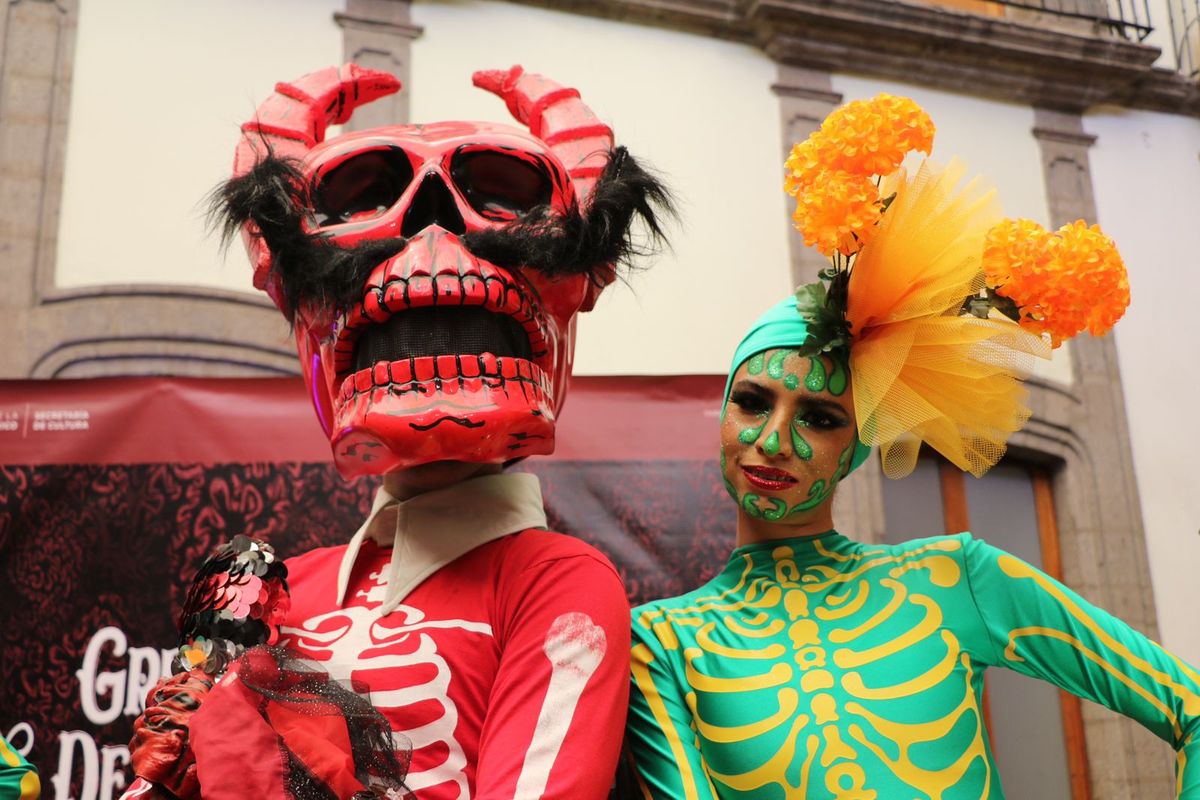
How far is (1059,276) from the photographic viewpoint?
1839 mm

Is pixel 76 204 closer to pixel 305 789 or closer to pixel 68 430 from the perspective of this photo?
pixel 68 430

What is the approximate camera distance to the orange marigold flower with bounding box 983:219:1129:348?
1.84 meters

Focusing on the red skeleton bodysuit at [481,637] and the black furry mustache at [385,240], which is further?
the black furry mustache at [385,240]

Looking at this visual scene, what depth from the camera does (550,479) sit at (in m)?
3.08

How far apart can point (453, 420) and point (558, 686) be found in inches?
16.0

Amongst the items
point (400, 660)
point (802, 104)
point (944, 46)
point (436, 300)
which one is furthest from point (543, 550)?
point (944, 46)

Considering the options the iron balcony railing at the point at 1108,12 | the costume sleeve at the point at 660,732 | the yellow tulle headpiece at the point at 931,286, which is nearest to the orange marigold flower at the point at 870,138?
the yellow tulle headpiece at the point at 931,286

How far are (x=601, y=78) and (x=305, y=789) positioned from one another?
11.9ft

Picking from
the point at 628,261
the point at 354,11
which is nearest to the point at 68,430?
the point at 628,261

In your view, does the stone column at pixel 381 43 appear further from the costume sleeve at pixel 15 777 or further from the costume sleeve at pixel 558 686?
the costume sleeve at pixel 558 686

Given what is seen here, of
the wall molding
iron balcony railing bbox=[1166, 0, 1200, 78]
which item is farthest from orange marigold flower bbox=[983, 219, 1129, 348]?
iron balcony railing bbox=[1166, 0, 1200, 78]

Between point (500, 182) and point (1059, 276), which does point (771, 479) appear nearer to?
point (1059, 276)

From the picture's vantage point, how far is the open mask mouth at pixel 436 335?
174cm

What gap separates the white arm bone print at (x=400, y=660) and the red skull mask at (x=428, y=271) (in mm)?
240
